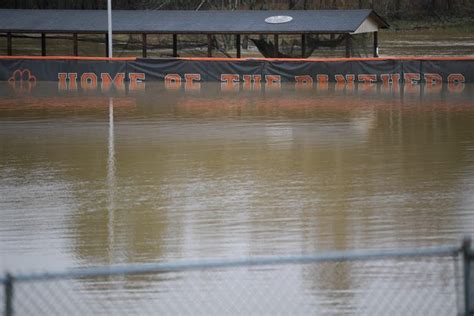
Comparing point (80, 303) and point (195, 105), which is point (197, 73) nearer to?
point (195, 105)

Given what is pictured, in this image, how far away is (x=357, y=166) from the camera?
69.3ft

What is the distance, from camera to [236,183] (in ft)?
62.9

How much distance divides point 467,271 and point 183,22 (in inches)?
1672

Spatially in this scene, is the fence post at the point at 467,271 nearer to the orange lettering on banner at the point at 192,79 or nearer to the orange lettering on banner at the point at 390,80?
the orange lettering on banner at the point at 390,80

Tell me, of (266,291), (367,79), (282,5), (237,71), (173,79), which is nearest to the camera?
(266,291)

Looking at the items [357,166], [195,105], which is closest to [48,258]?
[357,166]

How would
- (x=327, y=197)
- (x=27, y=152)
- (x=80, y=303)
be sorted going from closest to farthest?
(x=80, y=303)
(x=327, y=197)
(x=27, y=152)

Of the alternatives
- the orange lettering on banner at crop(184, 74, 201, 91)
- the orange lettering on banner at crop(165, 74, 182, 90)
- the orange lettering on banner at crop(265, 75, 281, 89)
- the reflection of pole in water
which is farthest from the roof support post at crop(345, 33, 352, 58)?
the reflection of pole in water

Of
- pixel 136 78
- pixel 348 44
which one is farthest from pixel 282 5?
pixel 136 78

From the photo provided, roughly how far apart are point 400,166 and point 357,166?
918 millimetres

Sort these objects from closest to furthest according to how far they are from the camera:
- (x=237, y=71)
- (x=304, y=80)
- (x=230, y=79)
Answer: (x=304, y=80)
(x=237, y=71)
(x=230, y=79)

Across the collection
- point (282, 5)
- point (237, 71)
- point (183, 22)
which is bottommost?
point (237, 71)

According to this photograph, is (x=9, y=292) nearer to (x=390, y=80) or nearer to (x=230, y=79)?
(x=390, y=80)

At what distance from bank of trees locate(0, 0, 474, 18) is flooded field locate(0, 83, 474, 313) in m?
39.6
